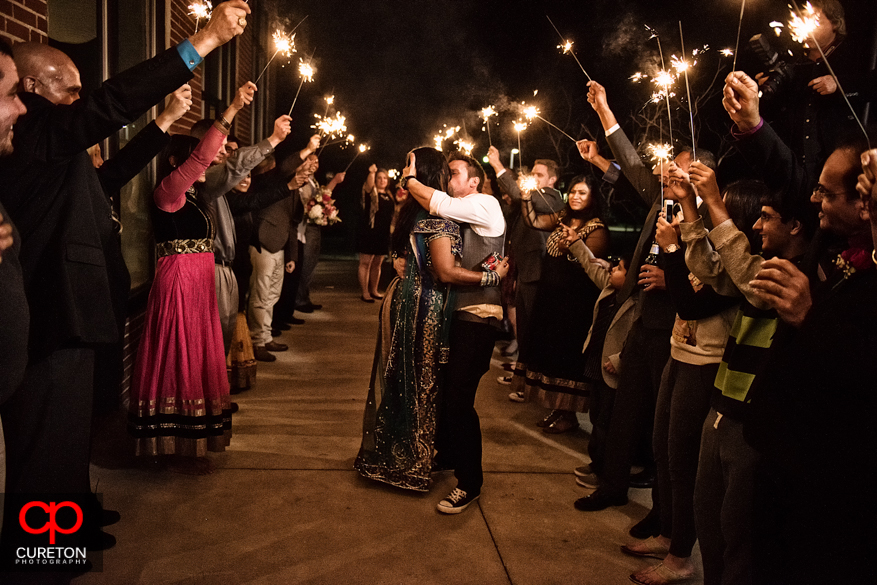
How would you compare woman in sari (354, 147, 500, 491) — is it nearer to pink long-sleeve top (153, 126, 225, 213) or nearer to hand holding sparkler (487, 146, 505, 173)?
pink long-sleeve top (153, 126, 225, 213)

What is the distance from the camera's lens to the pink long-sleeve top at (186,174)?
386 cm

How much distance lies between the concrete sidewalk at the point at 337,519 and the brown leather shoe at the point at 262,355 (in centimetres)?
169

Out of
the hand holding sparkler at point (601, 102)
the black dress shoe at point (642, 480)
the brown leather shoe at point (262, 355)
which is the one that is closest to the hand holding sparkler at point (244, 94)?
the hand holding sparkler at point (601, 102)

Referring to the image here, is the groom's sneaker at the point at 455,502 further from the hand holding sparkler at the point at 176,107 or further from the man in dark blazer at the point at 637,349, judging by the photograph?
the hand holding sparkler at the point at 176,107

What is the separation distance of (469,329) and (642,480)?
5.33ft

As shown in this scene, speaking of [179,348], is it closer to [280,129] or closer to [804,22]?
[280,129]

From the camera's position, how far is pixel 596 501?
402 cm

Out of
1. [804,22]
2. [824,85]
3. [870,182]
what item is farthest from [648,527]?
[804,22]

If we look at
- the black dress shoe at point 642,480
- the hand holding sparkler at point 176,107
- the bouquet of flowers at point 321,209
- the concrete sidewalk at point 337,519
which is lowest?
the concrete sidewalk at point 337,519

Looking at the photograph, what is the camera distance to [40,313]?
104 inches

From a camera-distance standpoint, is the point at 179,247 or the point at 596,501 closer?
the point at 596,501

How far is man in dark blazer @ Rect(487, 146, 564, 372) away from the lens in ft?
20.5

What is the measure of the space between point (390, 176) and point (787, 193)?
10352 millimetres

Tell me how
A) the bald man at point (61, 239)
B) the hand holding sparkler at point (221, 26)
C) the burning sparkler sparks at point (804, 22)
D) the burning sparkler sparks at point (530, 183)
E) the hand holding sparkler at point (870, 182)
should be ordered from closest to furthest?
the hand holding sparkler at point (870, 182), the burning sparkler sparks at point (804, 22), the bald man at point (61, 239), the hand holding sparkler at point (221, 26), the burning sparkler sparks at point (530, 183)
